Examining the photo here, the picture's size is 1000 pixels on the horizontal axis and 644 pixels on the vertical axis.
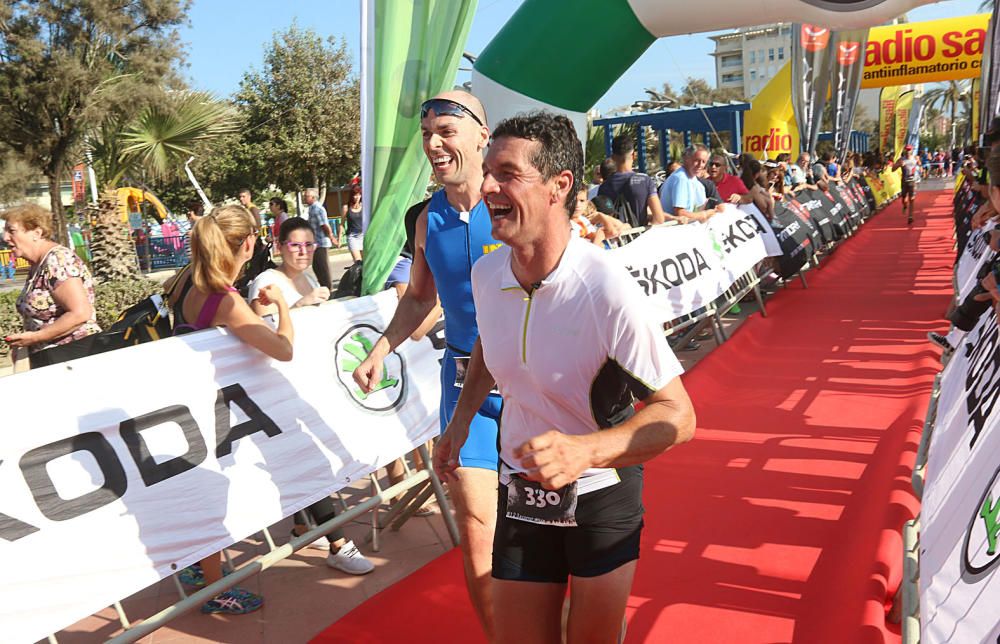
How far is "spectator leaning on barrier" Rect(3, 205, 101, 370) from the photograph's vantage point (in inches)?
171

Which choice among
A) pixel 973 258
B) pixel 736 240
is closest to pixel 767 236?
→ pixel 736 240

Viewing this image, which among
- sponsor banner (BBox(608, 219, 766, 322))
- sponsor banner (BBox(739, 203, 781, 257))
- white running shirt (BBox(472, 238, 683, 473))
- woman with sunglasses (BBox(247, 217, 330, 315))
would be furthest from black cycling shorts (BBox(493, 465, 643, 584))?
sponsor banner (BBox(739, 203, 781, 257))

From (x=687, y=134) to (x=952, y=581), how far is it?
106ft

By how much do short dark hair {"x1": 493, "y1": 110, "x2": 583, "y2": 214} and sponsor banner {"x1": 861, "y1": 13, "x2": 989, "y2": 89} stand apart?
26199 mm

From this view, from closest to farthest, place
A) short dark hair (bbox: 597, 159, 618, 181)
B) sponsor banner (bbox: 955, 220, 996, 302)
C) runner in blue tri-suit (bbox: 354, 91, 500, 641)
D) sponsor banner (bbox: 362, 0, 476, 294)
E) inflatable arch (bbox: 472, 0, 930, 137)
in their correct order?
runner in blue tri-suit (bbox: 354, 91, 500, 641)
sponsor banner (bbox: 362, 0, 476, 294)
sponsor banner (bbox: 955, 220, 996, 302)
inflatable arch (bbox: 472, 0, 930, 137)
short dark hair (bbox: 597, 159, 618, 181)

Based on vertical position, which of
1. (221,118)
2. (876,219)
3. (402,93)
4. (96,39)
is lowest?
(876,219)

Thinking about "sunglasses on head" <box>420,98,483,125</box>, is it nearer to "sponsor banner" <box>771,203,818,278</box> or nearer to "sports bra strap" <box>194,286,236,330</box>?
"sports bra strap" <box>194,286,236,330</box>

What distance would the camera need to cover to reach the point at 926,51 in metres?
24.8

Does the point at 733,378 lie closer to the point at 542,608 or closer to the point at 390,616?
the point at 390,616

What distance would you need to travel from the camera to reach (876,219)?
2302 cm

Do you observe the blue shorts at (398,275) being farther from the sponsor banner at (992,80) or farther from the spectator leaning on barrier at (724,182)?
the spectator leaning on barrier at (724,182)

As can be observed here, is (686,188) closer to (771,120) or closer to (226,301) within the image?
(226,301)

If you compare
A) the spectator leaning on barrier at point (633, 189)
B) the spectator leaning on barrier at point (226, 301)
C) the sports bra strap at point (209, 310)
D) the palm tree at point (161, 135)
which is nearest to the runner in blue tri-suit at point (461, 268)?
the spectator leaning on barrier at point (226, 301)

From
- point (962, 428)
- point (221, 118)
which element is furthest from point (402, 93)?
point (221, 118)
